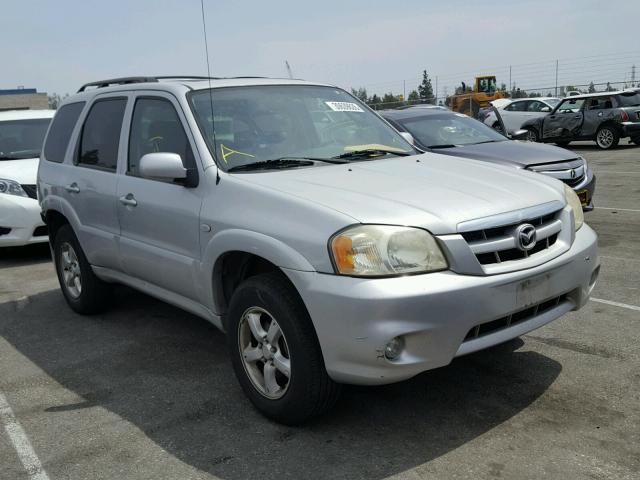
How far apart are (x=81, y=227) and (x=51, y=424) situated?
190 cm

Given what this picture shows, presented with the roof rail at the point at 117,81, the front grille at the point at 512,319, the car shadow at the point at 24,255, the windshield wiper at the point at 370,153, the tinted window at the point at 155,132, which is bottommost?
the car shadow at the point at 24,255

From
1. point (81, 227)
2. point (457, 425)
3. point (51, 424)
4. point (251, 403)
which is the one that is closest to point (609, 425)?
point (457, 425)

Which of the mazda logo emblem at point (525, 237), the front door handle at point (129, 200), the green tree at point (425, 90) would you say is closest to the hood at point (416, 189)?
the mazda logo emblem at point (525, 237)

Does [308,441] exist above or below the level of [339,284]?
below

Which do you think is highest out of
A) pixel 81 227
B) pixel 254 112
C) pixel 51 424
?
pixel 254 112

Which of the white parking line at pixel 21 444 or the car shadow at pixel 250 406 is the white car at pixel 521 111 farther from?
the white parking line at pixel 21 444

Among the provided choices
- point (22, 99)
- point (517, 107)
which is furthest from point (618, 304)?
point (22, 99)

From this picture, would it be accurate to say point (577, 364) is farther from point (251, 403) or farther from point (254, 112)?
point (254, 112)

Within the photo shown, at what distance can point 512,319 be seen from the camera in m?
3.29

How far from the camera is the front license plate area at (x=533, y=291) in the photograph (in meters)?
3.21

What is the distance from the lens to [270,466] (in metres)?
3.15

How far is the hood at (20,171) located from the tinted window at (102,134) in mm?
3079

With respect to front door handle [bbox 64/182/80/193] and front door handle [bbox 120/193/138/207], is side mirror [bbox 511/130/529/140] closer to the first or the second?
front door handle [bbox 64/182/80/193]

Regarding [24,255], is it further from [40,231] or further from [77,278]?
[77,278]
